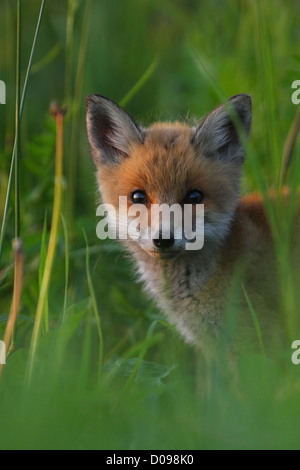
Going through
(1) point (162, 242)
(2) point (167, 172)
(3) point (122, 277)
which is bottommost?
(1) point (162, 242)

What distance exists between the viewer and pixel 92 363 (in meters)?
2.97

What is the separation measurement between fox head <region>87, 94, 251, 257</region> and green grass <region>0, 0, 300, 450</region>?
23 cm

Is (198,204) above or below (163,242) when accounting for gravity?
above

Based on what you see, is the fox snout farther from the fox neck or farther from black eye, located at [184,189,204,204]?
the fox neck

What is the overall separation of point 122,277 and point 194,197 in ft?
4.45

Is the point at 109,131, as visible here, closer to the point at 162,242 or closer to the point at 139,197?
the point at 139,197

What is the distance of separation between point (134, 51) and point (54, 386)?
4.66 meters

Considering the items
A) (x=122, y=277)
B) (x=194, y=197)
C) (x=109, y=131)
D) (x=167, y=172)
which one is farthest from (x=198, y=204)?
(x=122, y=277)

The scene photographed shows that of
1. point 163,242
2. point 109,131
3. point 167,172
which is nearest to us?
point 163,242

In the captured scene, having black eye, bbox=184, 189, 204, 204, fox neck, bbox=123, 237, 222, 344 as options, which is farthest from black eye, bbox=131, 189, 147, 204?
fox neck, bbox=123, 237, 222, 344

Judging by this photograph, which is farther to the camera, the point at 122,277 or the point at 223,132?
the point at 122,277

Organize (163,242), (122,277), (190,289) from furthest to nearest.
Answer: (122,277)
(190,289)
(163,242)

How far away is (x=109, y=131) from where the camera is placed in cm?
352

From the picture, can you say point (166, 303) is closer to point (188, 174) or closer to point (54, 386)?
point (188, 174)
